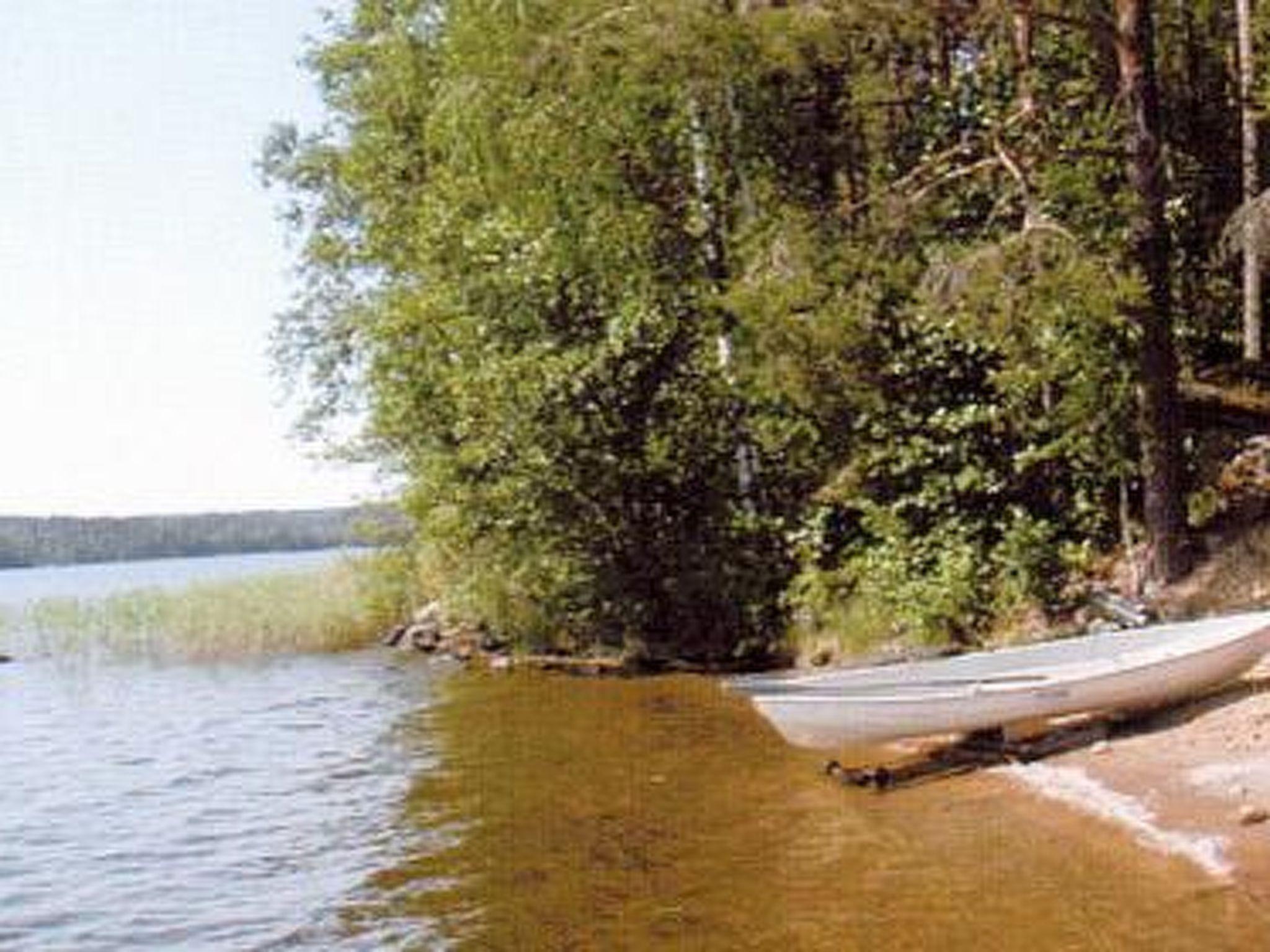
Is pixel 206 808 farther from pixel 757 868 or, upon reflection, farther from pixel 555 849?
pixel 757 868

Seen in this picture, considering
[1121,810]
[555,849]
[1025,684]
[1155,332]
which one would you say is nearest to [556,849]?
[555,849]

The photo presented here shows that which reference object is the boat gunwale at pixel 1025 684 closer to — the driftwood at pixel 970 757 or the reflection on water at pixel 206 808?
the driftwood at pixel 970 757

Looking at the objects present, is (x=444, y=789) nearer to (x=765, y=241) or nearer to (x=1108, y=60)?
(x=765, y=241)

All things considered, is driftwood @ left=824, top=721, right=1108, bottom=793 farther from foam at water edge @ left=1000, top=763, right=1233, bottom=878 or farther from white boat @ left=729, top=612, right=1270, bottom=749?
foam at water edge @ left=1000, top=763, right=1233, bottom=878

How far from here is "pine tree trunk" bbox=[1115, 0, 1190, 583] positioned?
1434 centimetres

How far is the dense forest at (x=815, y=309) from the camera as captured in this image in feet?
49.5

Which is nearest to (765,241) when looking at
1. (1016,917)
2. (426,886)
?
(426,886)

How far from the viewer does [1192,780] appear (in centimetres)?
941

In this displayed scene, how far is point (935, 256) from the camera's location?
15.9 metres

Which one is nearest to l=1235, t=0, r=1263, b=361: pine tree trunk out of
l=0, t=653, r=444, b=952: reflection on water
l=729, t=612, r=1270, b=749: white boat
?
l=729, t=612, r=1270, b=749: white boat

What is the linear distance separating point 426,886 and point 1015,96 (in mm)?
12790

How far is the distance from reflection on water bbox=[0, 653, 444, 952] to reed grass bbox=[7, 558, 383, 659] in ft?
11.9

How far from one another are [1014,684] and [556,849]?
3.87m

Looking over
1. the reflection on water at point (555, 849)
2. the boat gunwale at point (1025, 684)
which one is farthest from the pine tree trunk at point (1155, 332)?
the reflection on water at point (555, 849)
